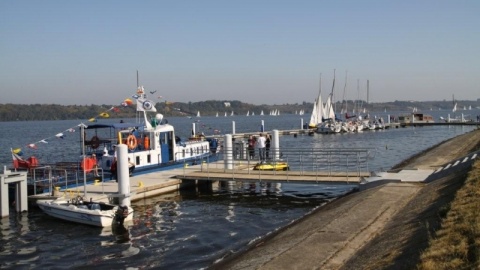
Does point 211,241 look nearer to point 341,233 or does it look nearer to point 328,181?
point 341,233

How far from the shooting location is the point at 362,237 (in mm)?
12836

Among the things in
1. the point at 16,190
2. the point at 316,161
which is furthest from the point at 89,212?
the point at 316,161

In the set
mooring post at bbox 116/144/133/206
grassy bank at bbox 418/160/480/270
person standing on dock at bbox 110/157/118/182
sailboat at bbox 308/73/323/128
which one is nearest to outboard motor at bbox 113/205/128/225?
mooring post at bbox 116/144/133/206

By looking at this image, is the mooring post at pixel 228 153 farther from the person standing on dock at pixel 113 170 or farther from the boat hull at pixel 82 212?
the boat hull at pixel 82 212

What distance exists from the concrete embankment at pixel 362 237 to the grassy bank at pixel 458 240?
0.33 m

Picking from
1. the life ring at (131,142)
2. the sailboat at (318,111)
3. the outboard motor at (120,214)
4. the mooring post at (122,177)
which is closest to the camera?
the outboard motor at (120,214)

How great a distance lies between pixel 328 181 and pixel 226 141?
9.03 meters

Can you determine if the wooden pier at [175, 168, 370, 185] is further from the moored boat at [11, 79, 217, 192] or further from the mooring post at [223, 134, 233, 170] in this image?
the moored boat at [11, 79, 217, 192]

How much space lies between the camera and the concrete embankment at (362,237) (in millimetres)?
10656

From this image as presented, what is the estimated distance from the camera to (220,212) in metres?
22.8

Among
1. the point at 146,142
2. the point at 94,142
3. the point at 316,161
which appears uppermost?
the point at 94,142

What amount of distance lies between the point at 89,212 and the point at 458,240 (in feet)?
46.6

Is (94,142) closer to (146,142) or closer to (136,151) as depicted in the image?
(136,151)

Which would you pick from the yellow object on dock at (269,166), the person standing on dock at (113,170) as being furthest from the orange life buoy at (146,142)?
the yellow object on dock at (269,166)
